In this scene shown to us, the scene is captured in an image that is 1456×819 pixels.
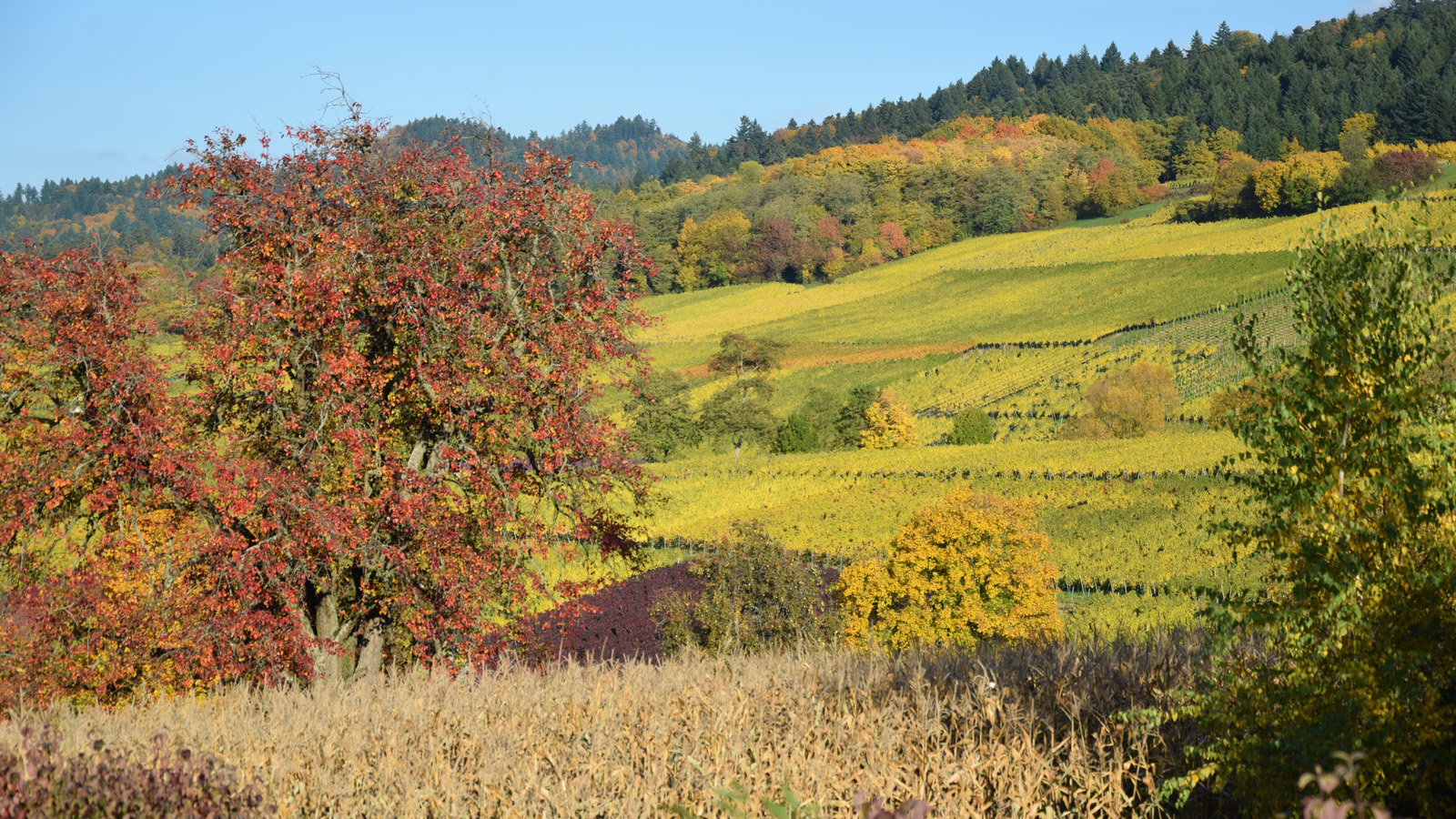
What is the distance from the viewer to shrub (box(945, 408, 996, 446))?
219 ft

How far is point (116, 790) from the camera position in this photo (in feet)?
16.9

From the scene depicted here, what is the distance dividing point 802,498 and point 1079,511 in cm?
1462

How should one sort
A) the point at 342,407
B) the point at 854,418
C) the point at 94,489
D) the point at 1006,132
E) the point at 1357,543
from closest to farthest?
1. the point at 1357,543
2. the point at 342,407
3. the point at 94,489
4. the point at 854,418
5. the point at 1006,132

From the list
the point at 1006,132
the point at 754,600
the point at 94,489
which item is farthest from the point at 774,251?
the point at 94,489

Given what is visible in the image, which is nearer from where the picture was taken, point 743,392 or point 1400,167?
point 743,392

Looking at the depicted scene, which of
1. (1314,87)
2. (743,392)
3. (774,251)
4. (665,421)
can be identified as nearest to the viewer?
(665,421)

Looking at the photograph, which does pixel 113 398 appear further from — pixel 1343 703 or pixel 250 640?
pixel 1343 703

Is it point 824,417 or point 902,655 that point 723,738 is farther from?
point 824,417

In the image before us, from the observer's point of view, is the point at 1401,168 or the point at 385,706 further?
the point at 1401,168

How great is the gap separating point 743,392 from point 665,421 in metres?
8.87

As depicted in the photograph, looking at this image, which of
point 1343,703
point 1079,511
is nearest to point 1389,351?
point 1343,703

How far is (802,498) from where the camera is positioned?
56.6 m

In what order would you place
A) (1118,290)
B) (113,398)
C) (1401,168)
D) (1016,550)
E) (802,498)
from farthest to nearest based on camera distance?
1. (1401,168)
2. (1118,290)
3. (802,498)
4. (1016,550)
5. (113,398)

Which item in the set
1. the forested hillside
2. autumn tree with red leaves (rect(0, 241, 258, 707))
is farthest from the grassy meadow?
the forested hillside
